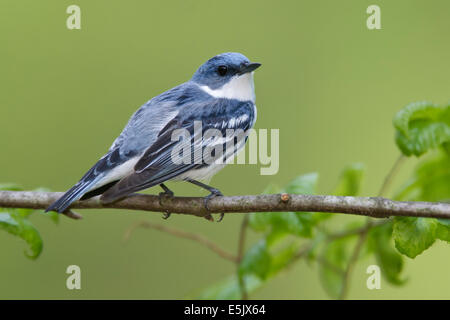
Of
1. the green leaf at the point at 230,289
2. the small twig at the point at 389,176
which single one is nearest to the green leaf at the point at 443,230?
the small twig at the point at 389,176

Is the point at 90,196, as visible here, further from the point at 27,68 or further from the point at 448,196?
the point at 27,68

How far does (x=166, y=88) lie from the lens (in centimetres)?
471

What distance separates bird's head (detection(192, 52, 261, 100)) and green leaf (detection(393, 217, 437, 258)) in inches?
54.2

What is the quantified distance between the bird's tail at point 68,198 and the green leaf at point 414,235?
4.34ft

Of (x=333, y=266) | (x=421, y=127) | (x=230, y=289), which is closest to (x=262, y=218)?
(x=230, y=289)

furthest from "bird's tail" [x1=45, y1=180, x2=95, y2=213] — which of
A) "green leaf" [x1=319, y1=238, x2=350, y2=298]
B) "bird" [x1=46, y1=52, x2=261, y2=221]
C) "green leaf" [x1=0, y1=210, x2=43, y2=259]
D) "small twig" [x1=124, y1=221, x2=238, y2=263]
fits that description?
"green leaf" [x1=319, y1=238, x2=350, y2=298]

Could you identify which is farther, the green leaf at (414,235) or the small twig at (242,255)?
the small twig at (242,255)

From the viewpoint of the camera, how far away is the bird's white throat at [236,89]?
306cm

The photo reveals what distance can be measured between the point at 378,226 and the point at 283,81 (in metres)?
2.57

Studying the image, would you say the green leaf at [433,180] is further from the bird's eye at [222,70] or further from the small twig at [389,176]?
the bird's eye at [222,70]

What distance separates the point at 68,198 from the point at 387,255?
57.7 inches

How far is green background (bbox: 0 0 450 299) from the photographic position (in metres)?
4.58

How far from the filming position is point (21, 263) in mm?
4867

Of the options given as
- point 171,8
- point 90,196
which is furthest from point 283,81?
point 90,196
